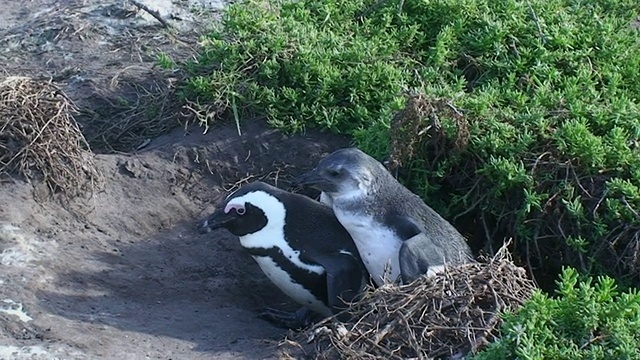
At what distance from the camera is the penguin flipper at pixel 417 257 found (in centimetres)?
611

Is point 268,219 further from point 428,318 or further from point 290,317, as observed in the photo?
point 428,318

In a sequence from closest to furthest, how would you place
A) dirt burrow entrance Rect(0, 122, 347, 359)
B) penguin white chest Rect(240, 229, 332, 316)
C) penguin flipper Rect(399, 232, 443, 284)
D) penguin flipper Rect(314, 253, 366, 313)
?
dirt burrow entrance Rect(0, 122, 347, 359) → penguin flipper Rect(399, 232, 443, 284) → penguin flipper Rect(314, 253, 366, 313) → penguin white chest Rect(240, 229, 332, 316)

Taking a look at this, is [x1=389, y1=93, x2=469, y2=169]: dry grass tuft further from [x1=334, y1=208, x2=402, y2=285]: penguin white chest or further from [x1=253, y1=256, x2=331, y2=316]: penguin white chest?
[x1=253, y1=256, x2=331, y2=316]: penguin white chest

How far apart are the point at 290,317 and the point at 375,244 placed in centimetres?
66

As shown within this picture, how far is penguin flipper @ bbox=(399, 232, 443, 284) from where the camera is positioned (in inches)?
241

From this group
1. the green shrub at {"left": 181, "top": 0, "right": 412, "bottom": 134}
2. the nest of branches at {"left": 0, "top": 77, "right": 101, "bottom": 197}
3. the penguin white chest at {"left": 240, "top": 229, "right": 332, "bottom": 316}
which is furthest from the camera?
the green shrub at {"left": 181, "top": 0, "right": 412, "bottom": 134}

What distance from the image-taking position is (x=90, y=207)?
7.10 metres

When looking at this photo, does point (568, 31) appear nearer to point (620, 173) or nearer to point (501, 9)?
point (501, 9)

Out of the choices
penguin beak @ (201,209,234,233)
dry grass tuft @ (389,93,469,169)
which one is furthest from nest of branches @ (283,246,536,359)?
dry grass tuft @ (389,93,469,169)

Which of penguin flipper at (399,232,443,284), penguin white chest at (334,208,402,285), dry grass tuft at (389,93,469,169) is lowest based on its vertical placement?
penguin white chest at (334,208,402,285)

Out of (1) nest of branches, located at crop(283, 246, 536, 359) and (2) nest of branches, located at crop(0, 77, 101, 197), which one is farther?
(2) nest of branches, located at crop(0, 77, 101, 197)

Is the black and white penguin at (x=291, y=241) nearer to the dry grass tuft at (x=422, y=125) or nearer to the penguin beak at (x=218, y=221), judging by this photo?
the penguin beak at (x=218, y=221)

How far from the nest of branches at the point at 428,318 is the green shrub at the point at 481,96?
95 centimetres

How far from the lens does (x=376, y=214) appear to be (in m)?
6.51
